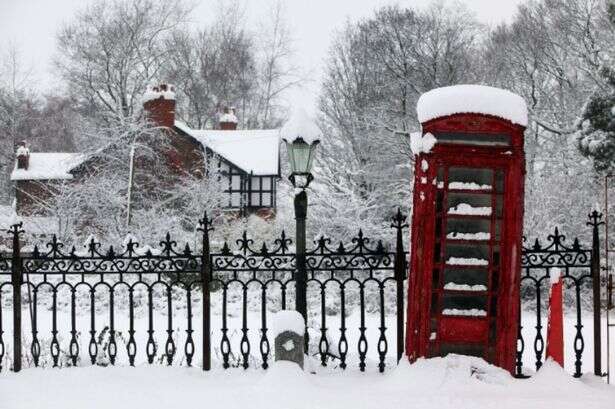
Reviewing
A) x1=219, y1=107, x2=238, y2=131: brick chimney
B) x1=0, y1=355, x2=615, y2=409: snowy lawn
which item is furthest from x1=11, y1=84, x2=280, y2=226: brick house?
x1=0, y1=355, x2=615, y2=409: snowy lawn

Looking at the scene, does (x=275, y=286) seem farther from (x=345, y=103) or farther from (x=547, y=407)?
(x=345, y=103)

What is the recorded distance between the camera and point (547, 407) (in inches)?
233

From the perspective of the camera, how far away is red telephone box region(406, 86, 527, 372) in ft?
21.0

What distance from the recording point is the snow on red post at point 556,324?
6688mm

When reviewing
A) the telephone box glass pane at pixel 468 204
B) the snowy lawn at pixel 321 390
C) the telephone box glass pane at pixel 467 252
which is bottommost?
the snowy lawn at pixel 321 390

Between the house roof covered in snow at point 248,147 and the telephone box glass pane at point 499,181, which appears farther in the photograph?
the house roof covered in snow at point 248,147

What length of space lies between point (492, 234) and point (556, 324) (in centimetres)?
119

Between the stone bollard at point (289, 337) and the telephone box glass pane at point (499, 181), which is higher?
the telephone box glass pane at point (499, 181)

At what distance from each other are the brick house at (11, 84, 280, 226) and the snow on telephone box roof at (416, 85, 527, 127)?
782 inches

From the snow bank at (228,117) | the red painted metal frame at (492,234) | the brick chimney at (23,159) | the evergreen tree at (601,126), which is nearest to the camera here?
the red painted metal frame at (492,234)

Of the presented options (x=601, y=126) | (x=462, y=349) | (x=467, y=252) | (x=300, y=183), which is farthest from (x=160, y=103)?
(x=462, y=349)

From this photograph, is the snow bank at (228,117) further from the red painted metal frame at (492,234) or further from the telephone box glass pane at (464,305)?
the telephone box glass pane at (464,305)

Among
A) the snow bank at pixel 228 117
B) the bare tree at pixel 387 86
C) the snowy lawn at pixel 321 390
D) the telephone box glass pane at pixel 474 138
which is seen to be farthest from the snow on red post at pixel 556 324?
the snow bank at pixel 228 117

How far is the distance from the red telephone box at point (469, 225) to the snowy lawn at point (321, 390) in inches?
11.1
